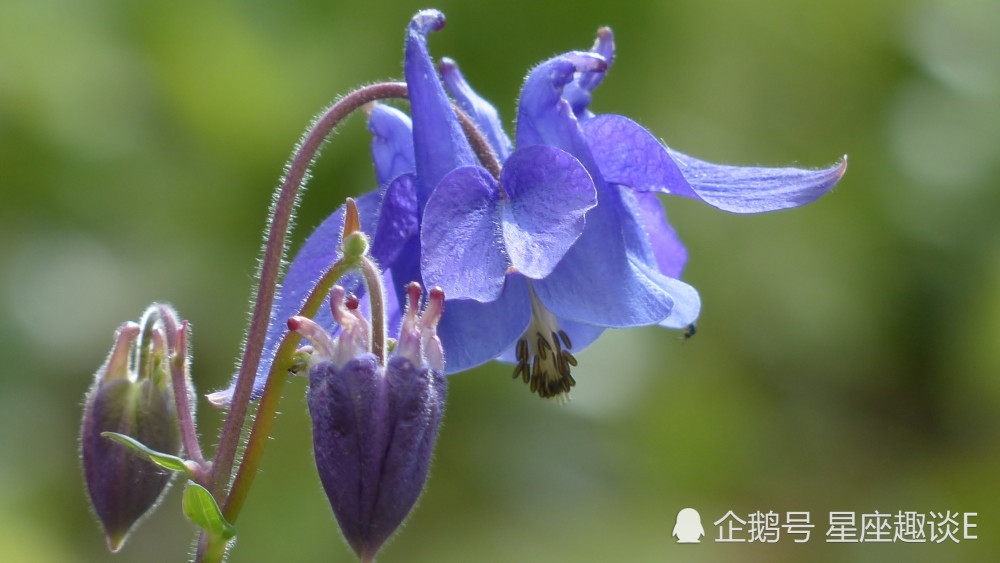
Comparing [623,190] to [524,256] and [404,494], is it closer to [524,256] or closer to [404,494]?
[524,256]

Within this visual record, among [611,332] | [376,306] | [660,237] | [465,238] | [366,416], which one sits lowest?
[366,416]

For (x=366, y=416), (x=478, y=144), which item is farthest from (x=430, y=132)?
(x=366, y=416)

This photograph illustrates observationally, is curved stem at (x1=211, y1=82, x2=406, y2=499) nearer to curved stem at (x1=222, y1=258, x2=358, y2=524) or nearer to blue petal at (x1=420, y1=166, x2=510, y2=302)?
curved stem at (x1=222, y1=258, x2=358, y2=524)

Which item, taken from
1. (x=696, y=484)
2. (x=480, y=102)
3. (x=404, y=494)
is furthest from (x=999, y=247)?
(x=404, y=494)

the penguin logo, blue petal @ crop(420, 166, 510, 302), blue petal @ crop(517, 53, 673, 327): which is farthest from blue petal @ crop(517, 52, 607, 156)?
the penguin logo

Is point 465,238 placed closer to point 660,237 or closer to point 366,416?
point 366,416

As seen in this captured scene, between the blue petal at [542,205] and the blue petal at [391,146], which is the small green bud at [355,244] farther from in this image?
the blue petal at [391,146]

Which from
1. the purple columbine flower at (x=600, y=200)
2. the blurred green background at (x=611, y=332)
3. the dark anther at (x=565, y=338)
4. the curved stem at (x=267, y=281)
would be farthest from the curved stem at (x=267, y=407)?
the blurred green background at (x=611, y=332)
